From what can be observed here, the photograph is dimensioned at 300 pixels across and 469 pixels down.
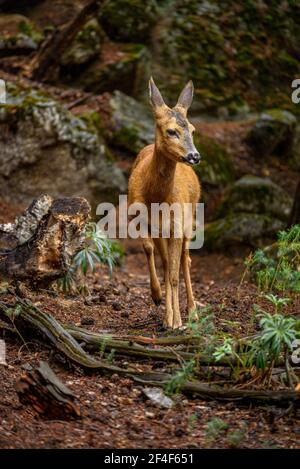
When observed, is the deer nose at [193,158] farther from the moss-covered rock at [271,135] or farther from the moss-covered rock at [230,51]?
the moss-covered rock at [230,51]

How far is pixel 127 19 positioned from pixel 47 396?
12147 mm

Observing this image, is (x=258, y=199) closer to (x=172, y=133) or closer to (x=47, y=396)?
(x=172, y=133)

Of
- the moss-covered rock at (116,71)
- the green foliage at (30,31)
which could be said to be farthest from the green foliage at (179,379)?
the green foliage at (30,31)

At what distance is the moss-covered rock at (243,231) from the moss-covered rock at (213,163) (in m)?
1.96

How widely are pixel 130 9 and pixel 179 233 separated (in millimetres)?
9741

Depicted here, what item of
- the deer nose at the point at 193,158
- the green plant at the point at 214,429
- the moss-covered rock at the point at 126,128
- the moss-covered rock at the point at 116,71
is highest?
the deer nose at the point at 193,158

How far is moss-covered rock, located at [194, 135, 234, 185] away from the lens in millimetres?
14281

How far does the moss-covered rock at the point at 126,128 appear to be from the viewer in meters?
14.0

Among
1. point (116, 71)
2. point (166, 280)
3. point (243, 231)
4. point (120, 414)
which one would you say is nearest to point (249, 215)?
point (243, 231)

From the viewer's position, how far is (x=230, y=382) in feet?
18.3

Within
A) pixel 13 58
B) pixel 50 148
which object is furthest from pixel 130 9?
pixel 50 148

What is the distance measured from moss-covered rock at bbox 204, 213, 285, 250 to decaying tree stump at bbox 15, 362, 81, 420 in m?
7.33

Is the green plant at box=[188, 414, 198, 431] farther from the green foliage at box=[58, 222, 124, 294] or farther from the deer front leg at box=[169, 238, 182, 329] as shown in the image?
the green foliage at box=[58, 222, 124, 294]

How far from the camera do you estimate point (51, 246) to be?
7348 mm
